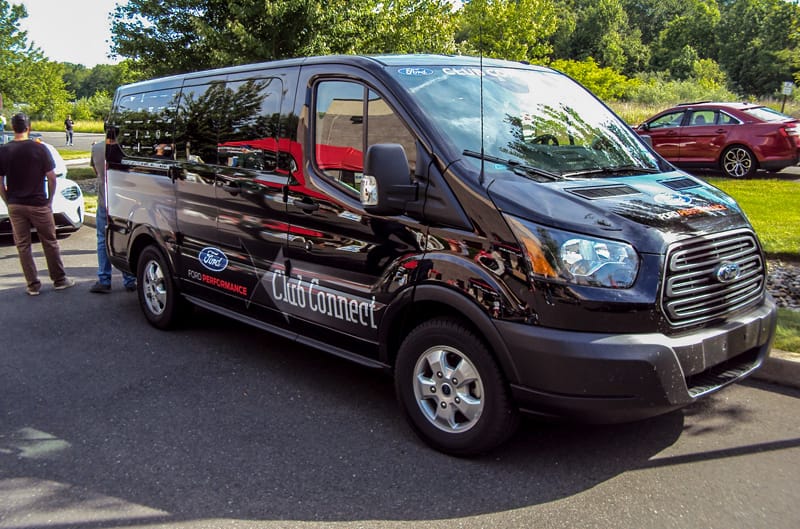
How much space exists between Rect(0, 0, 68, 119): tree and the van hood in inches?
1963

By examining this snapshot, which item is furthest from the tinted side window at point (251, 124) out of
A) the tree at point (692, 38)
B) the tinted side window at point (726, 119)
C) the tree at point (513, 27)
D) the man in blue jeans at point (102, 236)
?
the tree at point (692, 38)

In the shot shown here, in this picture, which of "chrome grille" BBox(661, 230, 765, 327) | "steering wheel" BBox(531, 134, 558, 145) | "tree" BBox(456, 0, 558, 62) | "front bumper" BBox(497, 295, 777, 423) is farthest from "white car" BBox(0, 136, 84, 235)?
"tree" BBox(456, 0, 558, 62)

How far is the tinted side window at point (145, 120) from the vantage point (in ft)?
19.7

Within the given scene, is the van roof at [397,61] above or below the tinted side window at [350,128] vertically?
above

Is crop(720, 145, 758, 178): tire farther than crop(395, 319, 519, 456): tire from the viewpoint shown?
Yes

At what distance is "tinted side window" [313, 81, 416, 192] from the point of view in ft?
13.3

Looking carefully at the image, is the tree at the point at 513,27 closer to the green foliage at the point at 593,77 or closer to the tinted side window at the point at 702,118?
the green foliage at the point at 593,77

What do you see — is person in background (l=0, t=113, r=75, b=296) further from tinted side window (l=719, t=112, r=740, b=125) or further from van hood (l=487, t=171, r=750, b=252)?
tinted side window (l=719, t=112, r=740, b=125)

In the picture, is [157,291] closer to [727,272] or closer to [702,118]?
[727,272]

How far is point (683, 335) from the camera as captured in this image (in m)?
3.37

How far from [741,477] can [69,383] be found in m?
4.37

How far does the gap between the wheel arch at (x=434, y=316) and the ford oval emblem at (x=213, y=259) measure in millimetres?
1779

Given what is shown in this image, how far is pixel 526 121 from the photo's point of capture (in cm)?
425

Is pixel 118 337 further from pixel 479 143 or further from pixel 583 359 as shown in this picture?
pixel 583 359
